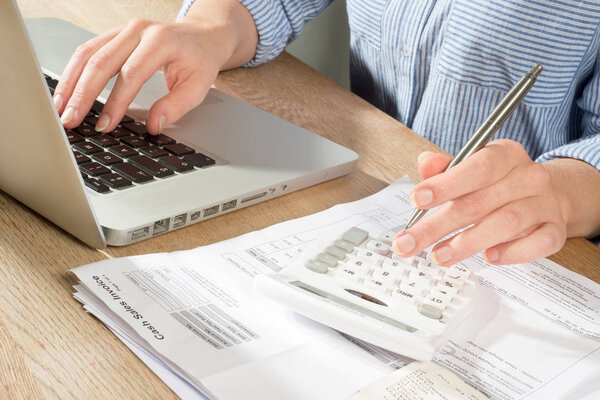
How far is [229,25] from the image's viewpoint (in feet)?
2.95

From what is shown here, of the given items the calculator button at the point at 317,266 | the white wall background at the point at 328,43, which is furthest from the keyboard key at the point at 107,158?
the white wall background at the point at 328,43

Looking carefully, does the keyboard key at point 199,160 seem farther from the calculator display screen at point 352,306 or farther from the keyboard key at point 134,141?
the calculator display screen at point 352,306

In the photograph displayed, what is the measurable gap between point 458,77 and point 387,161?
0.83 ft

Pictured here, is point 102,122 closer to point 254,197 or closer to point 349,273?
point 254,197

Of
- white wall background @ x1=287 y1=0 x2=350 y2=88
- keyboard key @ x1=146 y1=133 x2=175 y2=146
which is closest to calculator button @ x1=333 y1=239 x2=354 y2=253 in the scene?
keyboard key @ x1=146 y1=133 x2=175 y2=146

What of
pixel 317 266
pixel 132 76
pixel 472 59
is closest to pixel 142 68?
pixel 132 76

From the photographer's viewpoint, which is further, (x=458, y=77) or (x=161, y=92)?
(x=458, y=77)

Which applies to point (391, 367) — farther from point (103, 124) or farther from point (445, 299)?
point (103, 124)

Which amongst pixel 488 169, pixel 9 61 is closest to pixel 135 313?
pixel 9 61

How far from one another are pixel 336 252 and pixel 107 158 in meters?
0.22

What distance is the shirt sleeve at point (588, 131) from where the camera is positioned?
75cm

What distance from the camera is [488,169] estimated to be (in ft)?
1.82

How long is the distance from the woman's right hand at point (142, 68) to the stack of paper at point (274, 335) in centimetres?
20

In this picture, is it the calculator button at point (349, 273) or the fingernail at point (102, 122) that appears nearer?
the calculator button at point (349, 273)
